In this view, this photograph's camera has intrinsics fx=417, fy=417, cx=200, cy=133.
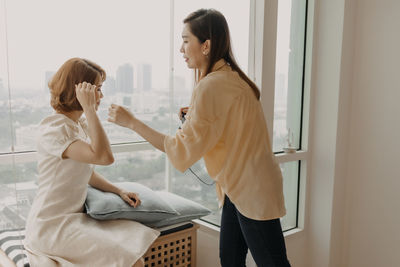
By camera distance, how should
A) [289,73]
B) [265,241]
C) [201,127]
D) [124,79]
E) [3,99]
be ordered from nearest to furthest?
[201,127], [265,241], [3,99], [124,79], [289,73]

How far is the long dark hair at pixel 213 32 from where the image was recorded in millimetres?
1521

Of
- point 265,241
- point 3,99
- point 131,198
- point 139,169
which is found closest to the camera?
point 265,241

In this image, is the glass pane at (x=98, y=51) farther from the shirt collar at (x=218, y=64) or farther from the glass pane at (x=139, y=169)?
the shirt collar at (x=218, y=64)

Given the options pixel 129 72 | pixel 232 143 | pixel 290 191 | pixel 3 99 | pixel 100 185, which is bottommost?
pixel 290 191

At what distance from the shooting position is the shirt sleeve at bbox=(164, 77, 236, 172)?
1.45 m

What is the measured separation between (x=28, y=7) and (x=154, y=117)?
830 mm

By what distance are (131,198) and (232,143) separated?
1.90ft

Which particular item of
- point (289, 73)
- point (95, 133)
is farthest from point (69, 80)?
point (289, 73)

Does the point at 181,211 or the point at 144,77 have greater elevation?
the point at 144,77

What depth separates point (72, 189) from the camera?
1.63m

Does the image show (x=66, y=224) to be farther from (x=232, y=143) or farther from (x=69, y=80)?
(x=232, y=143)

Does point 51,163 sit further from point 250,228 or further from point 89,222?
point 250,228

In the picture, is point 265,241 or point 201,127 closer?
point 201,127

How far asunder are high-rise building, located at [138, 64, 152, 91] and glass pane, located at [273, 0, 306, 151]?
0.75 meters
